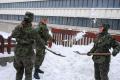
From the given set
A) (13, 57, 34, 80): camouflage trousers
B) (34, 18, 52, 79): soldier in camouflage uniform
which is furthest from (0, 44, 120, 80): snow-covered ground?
(13, 57, 34, 80): camouflage trousers

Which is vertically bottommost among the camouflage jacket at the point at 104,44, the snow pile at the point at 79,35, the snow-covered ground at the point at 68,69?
the snow-covered ground at the point at 68,69

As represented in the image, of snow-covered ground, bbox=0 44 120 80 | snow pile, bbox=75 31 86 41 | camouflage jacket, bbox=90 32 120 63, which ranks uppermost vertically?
camouflage jacket, bbox=90 32 120 63

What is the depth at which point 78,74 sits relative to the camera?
1150cm

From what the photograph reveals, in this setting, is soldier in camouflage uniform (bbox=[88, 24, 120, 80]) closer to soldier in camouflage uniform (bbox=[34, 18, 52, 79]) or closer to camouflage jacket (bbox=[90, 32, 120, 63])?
camouflage jacket (bbox=[90, 32, 120, 63])

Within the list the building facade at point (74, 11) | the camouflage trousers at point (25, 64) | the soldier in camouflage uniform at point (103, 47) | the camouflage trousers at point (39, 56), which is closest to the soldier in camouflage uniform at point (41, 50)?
the camouflage trousers at point (39, 56)

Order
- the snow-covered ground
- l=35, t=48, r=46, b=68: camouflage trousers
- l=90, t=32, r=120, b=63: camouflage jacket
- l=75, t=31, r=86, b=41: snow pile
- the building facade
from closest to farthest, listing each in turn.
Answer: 1. l=90, t=32, r=120, b=63: camouflage jacket
2. l=35, t=48, r=46, b=68: camouflage trousers
3. the snow-covered ground
4. l=75, t=31, r=86, b=41: snow pile
5. the building facade

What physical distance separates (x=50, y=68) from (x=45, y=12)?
3249 cm

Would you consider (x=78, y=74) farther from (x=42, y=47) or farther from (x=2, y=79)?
(x=2, y=79)

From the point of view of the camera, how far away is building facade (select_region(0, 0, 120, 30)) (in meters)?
32.7

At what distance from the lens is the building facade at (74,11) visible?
3266cm

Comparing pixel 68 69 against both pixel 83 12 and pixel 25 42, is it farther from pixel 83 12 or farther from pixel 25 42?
pixel 83 12

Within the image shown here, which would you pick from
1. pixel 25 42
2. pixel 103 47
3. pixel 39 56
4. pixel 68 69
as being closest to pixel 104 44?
pixel 103 47

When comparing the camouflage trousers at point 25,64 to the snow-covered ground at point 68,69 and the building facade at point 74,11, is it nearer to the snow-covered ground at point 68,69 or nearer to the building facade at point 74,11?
the snow-covered ground at point 68,69

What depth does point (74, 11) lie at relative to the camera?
38000 millimetres
